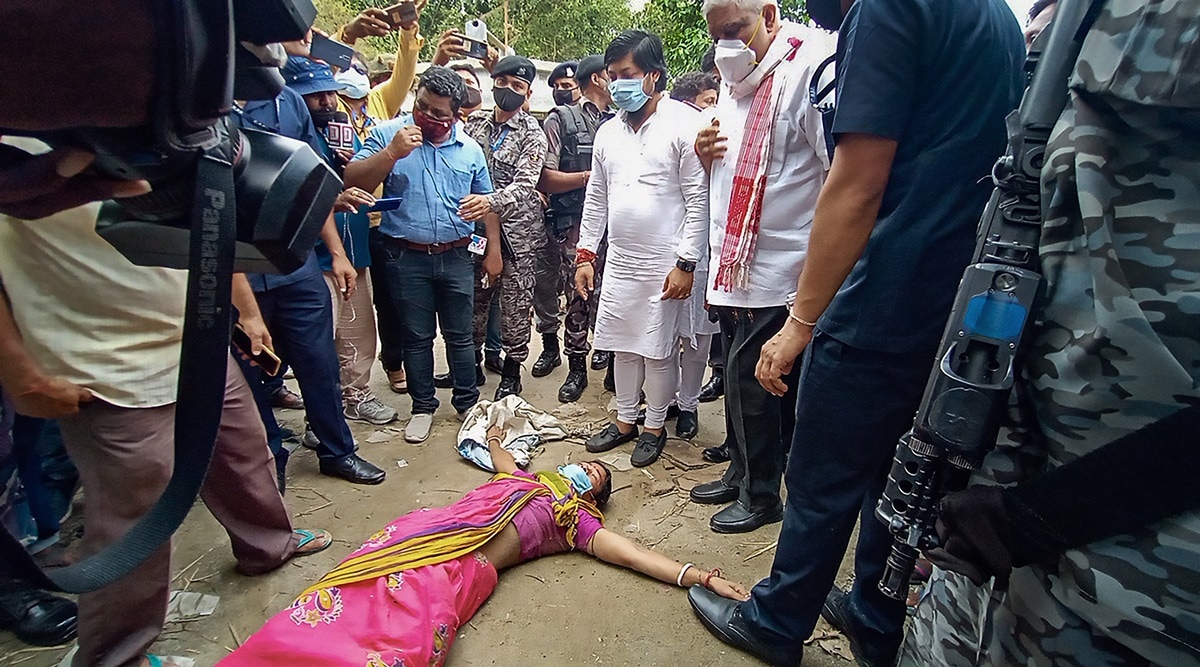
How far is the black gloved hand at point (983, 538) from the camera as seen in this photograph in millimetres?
822

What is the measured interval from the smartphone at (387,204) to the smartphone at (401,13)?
94 cm

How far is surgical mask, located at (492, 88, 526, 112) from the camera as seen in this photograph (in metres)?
4.09

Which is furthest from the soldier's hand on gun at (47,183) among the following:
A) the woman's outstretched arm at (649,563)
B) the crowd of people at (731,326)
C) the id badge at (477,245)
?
the id badge at (477,245)

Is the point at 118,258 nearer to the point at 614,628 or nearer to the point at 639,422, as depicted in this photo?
the point at 614,628

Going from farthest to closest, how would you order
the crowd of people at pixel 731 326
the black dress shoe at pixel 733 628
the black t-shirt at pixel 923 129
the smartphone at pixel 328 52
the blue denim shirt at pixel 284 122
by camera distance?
the smartphone at pixel 328 52, the blue denim shirt at pixel 284 122, the black dress shoe at pixel 733 628, the black t-shirt at pixel 923 129, the crowd of people at pixel 731 326

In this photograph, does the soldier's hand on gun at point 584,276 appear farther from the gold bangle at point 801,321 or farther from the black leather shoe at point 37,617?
the black leather shoe at point 37,617

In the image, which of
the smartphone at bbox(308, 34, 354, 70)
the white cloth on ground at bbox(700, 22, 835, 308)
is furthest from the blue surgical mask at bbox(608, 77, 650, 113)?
the smartphone at bbox(308, 34, 354, 70)

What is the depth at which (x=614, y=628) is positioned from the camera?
2.11 metres

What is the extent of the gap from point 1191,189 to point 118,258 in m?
2.21

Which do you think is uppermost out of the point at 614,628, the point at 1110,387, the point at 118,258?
the point at 1110,387

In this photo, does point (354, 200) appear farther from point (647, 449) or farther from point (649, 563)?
point (649, 563)

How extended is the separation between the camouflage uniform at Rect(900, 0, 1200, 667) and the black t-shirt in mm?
568

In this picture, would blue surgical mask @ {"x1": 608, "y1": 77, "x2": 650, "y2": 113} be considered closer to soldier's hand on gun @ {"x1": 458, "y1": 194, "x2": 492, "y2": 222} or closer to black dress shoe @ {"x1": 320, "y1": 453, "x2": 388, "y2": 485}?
soldier's hand on gun @ {"x1": 458, "y1": 194, "x2": 492, "y2": 222}

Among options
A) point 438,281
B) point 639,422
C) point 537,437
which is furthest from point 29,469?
point 639,422
